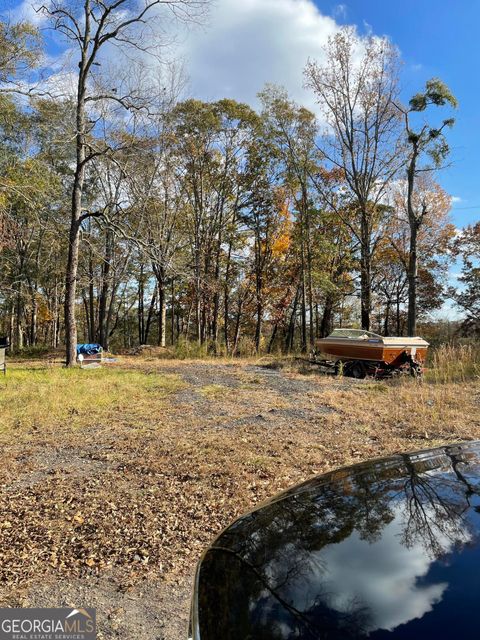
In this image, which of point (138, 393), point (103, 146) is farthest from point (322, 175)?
point (138, 393)

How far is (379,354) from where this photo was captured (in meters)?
11.3

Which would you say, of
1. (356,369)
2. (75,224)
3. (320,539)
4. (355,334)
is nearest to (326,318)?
(355,334)

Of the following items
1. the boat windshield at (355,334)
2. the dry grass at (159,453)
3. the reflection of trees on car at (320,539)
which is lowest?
the dry grass at (159,453)

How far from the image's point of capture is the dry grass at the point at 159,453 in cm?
268

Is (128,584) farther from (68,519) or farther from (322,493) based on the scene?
(322,493)

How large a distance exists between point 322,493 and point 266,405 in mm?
5587

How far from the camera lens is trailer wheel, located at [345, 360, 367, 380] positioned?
1184cm

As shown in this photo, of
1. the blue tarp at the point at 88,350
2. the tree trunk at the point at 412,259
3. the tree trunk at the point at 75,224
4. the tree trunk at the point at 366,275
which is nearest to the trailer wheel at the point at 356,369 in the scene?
the tree trunk at the point at 412,259

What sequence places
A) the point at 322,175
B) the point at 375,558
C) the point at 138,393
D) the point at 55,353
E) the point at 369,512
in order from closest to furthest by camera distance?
the point at 375,558, the point at 369,512, the point at 138,393, the point at 55,353, the point at 322,175

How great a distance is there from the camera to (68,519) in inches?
121

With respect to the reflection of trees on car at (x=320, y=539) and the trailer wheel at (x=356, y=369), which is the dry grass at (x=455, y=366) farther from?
the reflection of trees on car at (x=320, y=539)

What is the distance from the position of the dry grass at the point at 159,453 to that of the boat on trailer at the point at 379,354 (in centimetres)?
197

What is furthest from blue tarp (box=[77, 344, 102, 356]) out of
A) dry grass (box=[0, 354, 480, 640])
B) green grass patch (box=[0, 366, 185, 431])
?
dry grass (box=[0, 354, 480, 640])

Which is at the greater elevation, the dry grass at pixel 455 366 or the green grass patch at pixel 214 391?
the dry grass at pixel 455 366
